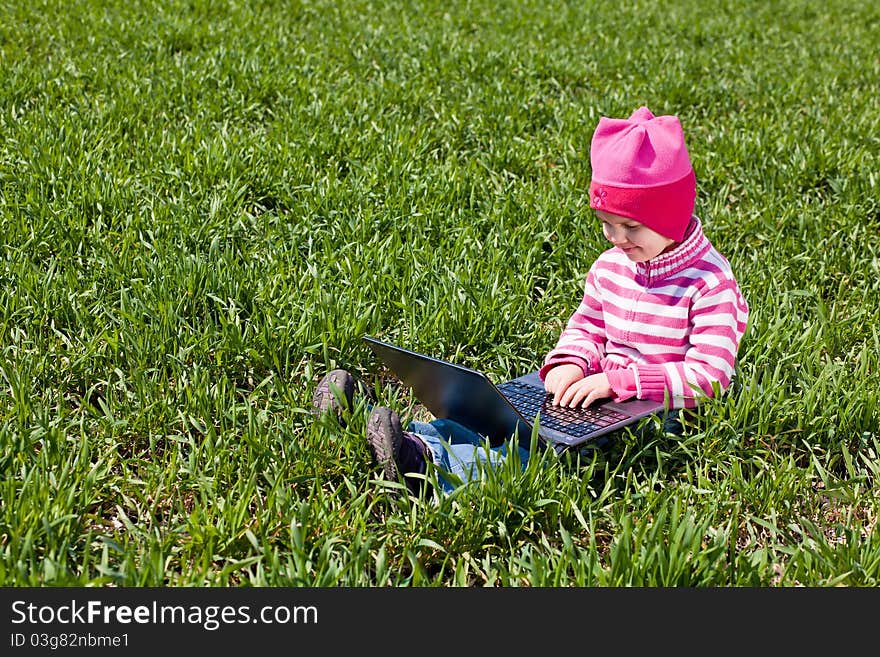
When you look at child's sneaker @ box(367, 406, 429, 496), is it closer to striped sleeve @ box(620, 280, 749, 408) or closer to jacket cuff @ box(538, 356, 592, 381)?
jacket cuff @ box(538, 356, 592, 381)

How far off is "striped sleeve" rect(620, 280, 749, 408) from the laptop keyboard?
152mm

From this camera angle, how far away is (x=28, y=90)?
18.4 ft

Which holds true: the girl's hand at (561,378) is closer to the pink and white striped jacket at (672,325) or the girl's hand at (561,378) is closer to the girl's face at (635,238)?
the pink and white striped jacket at (672,325)

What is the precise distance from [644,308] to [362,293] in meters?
1.17

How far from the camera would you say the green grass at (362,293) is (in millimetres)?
2453

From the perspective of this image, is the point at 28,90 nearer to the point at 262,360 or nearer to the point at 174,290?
the point at 174,290

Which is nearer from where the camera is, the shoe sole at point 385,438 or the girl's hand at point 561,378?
the shoe sole at point 385,438

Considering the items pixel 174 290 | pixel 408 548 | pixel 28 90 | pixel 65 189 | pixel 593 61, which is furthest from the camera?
pixel 593 61

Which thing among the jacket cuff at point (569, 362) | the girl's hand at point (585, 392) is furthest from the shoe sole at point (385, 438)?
the jacket cuff at point (569, 362)

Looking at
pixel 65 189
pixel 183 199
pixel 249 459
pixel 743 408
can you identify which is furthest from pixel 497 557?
pixel 65 189

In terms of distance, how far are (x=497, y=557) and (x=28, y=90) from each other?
4.55 metres

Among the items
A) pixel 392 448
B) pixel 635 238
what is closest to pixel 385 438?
pixel 392 448

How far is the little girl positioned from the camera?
2785 millimetres

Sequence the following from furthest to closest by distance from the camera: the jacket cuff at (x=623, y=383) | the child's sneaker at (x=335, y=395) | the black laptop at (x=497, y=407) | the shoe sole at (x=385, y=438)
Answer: the jacket cuff at (x=623, y=383) → the child's sneaker at (x=335, y=395) → the black laptop at (x=497, y=407) → the shoe sole at (x=385, y=438)
